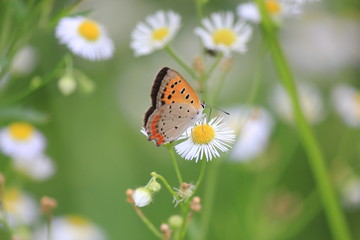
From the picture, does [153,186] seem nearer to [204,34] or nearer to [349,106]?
[204,34]

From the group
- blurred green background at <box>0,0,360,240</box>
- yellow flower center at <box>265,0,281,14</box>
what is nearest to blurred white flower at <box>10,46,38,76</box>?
blurred green background at <box>0,0,360,240</box>

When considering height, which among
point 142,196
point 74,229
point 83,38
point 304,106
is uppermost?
point 304,106

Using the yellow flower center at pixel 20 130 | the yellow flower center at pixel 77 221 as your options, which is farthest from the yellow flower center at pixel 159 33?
the yellow flower center at pixel 77 221

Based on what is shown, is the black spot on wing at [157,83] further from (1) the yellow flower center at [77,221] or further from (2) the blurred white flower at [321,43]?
(2) the blurred white flower at [321,43]

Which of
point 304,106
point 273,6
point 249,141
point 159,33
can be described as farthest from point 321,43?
point 159,33

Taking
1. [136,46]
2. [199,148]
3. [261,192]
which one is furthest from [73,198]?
[199,148]
